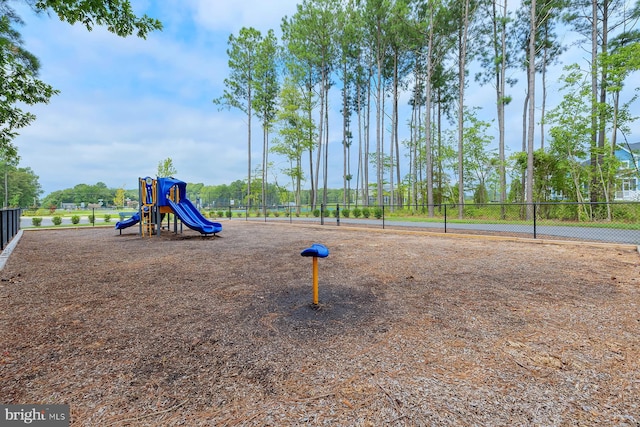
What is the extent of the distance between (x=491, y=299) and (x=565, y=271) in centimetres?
215

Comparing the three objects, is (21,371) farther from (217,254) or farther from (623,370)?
(217,254)

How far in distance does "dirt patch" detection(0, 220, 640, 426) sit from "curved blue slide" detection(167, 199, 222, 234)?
4616 millimetres

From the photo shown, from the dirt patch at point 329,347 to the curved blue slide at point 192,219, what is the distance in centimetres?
462

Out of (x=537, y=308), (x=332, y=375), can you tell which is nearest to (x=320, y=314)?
(x=332, y=375)

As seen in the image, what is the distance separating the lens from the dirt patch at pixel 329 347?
1.40 metres

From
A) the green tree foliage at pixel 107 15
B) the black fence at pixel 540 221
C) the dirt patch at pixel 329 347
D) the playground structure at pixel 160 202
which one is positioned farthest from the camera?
the playground structure at pixel 160 202

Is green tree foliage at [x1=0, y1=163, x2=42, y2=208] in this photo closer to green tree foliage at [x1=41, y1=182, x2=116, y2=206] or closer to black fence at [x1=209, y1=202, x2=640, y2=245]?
green tree foliage at [x1=41, y1=182, x2=116, y2=206]

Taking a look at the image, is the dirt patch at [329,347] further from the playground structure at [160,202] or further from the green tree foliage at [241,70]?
the green tree foliage at [241,70]

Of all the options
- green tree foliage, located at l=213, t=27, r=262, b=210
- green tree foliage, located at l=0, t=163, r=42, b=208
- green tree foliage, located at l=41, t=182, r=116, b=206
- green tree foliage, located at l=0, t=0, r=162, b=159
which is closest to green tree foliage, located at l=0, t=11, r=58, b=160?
green tree foliage, located at l=0, t=0, r=162, b=159

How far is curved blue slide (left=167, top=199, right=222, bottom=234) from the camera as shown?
887 cm

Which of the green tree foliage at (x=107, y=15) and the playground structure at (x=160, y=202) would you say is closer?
the green tree foliage at (x=107, y=15)

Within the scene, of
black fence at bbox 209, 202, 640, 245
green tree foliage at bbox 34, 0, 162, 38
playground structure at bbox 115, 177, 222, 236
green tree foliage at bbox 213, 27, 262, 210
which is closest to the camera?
green tree foliage at bbox 34, 0, 162, 38

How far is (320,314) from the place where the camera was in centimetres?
265

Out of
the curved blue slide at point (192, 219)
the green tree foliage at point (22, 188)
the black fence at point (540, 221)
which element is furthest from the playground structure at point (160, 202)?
the green tree foliage at point (22, 188)
